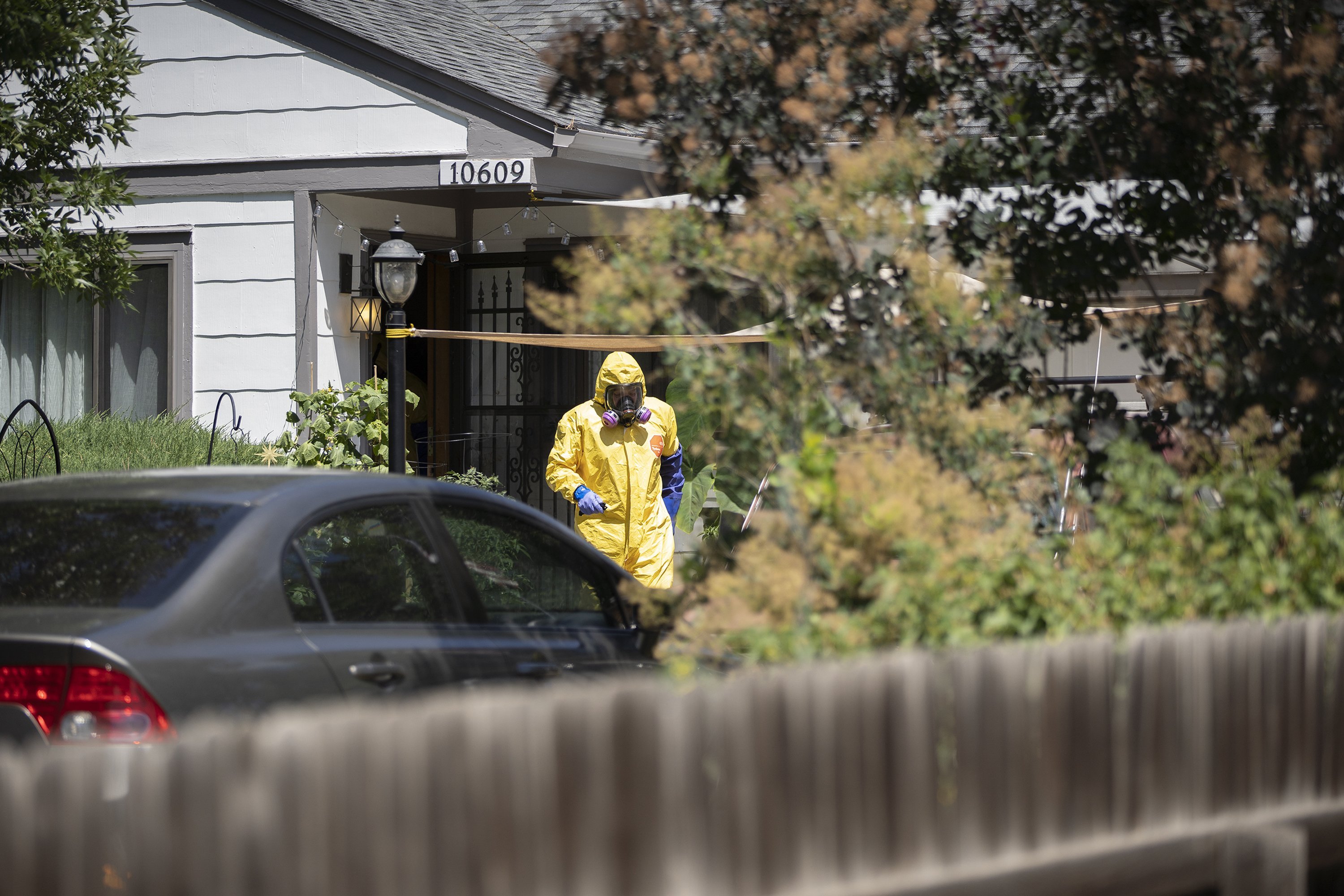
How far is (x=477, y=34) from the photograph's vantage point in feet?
41.5

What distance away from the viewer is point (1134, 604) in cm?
367

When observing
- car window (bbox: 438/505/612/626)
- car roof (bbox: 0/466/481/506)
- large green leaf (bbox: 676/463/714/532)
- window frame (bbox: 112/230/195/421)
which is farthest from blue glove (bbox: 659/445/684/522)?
car roof (bbox: 0/466/481/506)

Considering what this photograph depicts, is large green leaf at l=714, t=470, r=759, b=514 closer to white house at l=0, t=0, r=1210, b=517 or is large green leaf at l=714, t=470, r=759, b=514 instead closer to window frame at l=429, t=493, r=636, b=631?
window frame at l=429, t=493, r=636, b=631

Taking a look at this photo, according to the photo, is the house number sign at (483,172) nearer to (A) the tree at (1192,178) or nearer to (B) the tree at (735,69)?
(B) the tree at (735,69)

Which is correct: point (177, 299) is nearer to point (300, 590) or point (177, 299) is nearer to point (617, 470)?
point (617, 470)

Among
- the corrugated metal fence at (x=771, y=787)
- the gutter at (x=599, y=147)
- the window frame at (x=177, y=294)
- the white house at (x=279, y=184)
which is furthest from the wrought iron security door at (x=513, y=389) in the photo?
the corrugated metal fence at (x=771, y=787)

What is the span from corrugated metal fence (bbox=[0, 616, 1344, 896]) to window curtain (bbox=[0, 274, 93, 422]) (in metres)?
9.55

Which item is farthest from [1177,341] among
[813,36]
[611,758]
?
[611,758]

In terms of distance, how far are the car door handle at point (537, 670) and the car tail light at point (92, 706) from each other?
1.25 meters

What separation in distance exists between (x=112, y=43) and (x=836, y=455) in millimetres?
5836

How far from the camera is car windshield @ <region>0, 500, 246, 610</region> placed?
404cm

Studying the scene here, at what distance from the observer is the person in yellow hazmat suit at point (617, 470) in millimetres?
8617

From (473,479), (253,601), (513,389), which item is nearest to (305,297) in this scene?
(473,479)

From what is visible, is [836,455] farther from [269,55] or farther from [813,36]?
[269,55]
